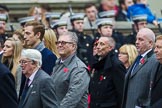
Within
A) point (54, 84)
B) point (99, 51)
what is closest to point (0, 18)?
point (99, 51)

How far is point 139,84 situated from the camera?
12602 mm

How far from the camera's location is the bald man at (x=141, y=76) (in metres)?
12.5

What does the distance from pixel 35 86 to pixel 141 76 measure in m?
1.63

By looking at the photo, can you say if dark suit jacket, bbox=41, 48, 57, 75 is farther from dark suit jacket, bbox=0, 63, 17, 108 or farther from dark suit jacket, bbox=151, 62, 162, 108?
dark suit jacket, bbox=151, 62, 162, 108

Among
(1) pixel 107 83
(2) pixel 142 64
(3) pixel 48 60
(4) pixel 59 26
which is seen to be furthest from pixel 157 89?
(4) pixel 59 26

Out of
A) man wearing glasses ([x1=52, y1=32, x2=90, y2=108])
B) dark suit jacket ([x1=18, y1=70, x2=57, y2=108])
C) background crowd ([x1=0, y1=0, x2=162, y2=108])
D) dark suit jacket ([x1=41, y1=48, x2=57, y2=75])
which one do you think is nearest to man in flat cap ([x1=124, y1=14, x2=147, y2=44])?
background crowd ([x1=0, y1=0, x2=162, y2=108])

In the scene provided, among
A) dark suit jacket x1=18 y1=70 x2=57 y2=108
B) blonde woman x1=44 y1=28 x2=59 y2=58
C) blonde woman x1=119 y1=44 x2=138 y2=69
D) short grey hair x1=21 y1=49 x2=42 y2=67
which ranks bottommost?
blonde woman x1=119 y1=44 x2=138 y2=69

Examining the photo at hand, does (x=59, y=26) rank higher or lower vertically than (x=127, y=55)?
higher

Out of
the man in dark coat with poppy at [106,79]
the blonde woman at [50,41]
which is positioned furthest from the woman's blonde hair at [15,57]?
the man in dark coat with poppy at [106,79]

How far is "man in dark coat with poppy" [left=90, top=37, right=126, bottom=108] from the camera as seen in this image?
1387 centimetres

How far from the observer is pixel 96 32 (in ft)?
64.2

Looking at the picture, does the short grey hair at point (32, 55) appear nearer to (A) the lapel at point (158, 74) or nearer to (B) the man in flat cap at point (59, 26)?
(A) the lapel at point (158, 74)

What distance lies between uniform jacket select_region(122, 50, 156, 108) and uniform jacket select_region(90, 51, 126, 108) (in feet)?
2.93

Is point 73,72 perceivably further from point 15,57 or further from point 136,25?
point 136,25
